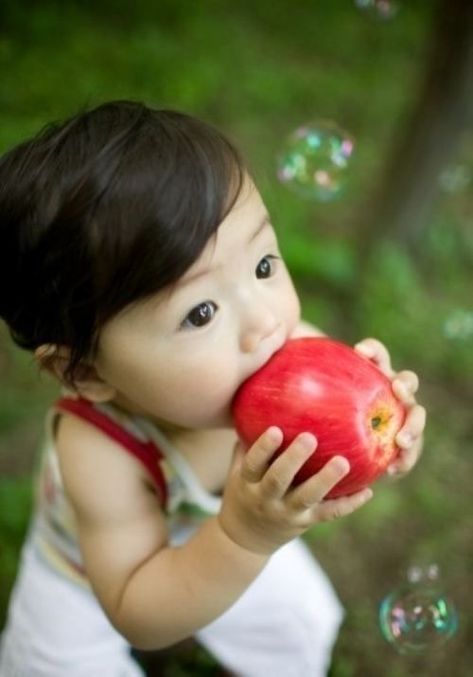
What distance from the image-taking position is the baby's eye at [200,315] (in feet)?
3.91

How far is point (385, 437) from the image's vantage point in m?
1.20

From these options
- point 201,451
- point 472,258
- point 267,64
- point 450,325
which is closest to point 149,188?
point 201,451

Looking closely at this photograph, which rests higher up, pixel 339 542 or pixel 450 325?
pixel 450 325

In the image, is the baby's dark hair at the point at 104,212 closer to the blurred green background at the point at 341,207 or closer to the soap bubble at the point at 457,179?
the blurred green background at the point at 341,207

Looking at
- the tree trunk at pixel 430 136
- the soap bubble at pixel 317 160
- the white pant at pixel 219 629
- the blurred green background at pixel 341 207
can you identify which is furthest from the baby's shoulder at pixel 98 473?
the tree trunk at pixel 430 136

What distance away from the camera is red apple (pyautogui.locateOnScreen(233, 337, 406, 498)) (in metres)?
1.16

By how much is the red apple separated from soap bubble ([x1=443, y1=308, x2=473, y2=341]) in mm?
1500

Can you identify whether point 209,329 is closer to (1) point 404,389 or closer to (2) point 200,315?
(2) point 200,315

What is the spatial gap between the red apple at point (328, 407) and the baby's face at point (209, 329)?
1.8 inches

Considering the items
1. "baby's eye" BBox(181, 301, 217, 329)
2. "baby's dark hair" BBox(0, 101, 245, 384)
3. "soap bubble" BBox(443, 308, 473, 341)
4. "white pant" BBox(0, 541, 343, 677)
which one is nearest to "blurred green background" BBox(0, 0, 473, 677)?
"soap bubble" BBox(443, 308, 473, 341)

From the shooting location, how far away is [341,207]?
11.2ft

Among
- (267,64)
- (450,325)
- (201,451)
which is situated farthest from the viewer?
(267,64)

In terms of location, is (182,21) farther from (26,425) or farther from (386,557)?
(386,557)

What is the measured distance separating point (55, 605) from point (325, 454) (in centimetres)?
75
